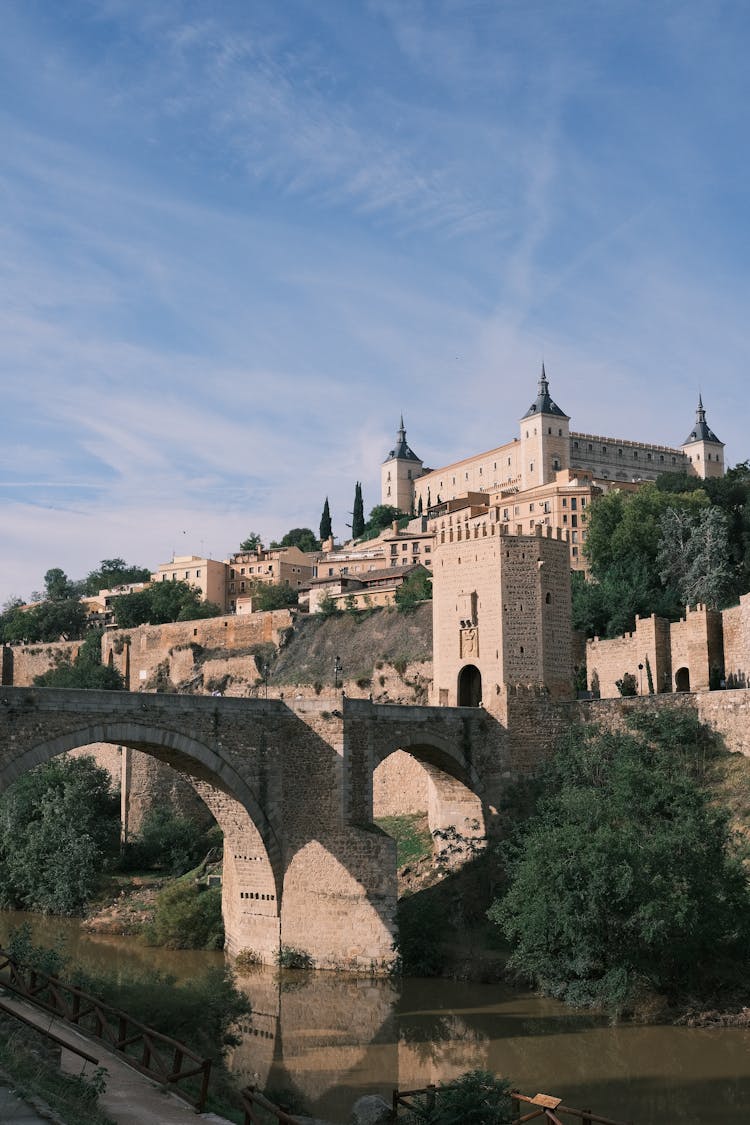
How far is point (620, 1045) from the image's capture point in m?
19.5

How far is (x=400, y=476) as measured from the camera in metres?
108

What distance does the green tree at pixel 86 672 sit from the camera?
62625 millimetres

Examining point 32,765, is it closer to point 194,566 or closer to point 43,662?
point 43,662

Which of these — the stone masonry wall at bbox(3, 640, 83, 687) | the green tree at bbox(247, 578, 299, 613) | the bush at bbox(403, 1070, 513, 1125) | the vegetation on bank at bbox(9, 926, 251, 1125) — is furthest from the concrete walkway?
the green tree at bbox(247, 578, 299, 613)

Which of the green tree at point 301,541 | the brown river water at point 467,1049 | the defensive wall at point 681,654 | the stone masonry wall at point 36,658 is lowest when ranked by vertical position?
the brown river water at point 467,1049

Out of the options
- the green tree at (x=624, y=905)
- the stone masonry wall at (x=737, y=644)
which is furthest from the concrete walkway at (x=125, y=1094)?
the stone masonry wall at (x=737, y=644)

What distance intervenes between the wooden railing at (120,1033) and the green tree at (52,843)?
1404cm

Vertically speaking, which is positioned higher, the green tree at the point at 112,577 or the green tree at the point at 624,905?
the green tree at the point at 112,577

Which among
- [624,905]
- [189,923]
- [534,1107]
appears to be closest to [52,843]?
[189,923]

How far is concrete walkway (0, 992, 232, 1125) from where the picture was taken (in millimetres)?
11391

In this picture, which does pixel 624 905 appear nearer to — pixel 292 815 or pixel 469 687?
pixel 292 815

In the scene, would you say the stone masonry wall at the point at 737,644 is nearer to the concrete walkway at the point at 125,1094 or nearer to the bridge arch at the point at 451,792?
the bridge arch at the point at 451,792

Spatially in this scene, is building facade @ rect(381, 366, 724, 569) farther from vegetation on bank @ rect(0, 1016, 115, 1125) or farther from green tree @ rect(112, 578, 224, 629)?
vegetation on bank @ rect(0, 1016, 115, 1125)

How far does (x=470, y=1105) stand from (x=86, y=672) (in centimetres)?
A: 5208
